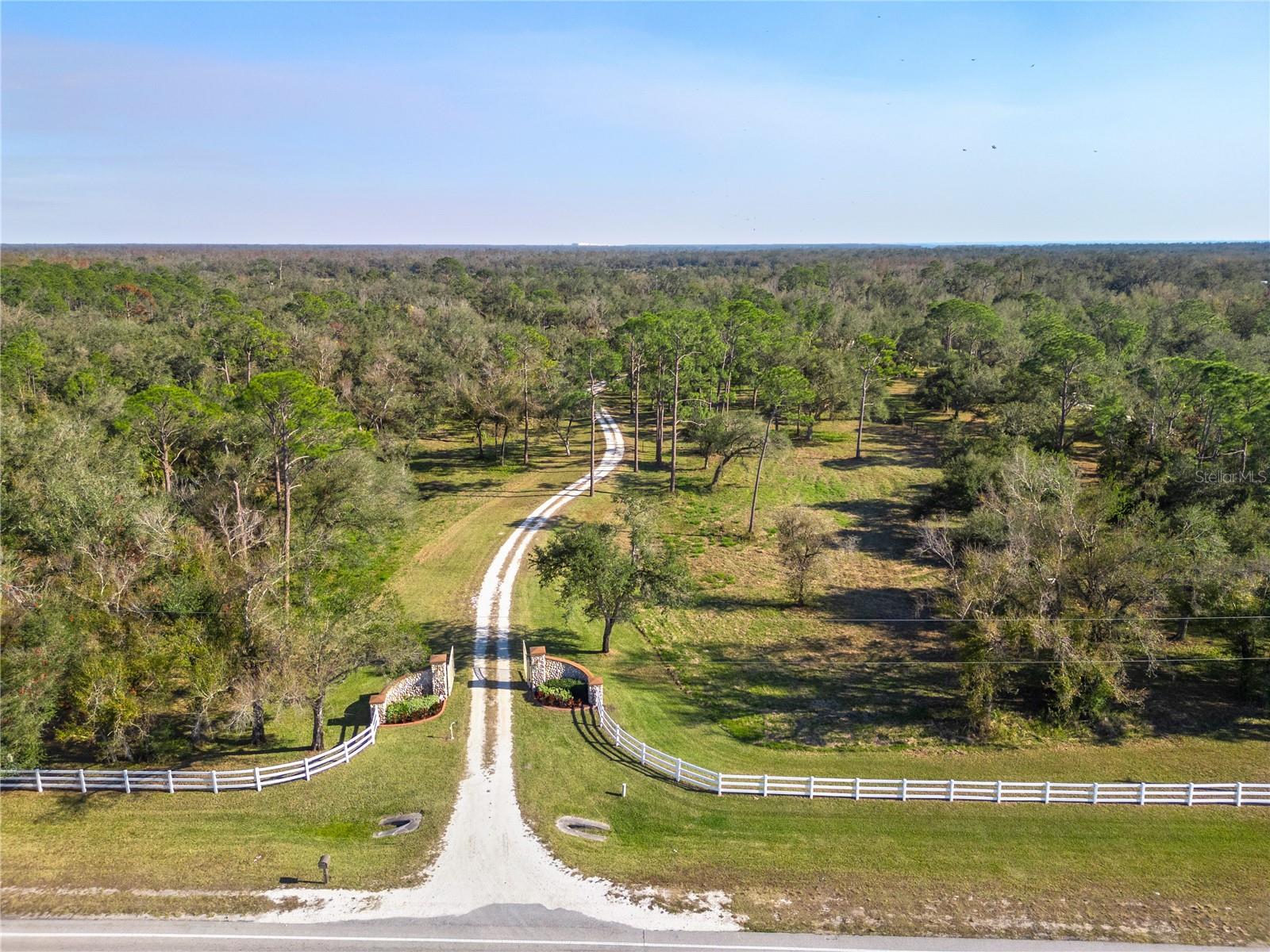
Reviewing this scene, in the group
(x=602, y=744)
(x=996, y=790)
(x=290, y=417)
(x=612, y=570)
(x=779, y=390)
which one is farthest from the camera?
(x=779, y=390)

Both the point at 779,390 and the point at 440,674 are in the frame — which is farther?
the point at 779,390

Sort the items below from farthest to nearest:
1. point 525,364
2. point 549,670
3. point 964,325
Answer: point 964,325
point 525,364
point 549,670

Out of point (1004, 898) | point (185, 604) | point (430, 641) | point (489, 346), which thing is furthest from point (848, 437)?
point (185, 604)

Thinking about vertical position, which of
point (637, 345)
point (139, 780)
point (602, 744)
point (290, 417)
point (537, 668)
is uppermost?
point (637, 345)

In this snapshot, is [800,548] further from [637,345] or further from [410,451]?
[410,451]

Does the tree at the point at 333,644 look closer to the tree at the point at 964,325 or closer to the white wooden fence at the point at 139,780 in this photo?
the white wooden fence at the point at 139,780

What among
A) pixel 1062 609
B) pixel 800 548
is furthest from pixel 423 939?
pixel 800 548

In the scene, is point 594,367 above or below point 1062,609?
above
